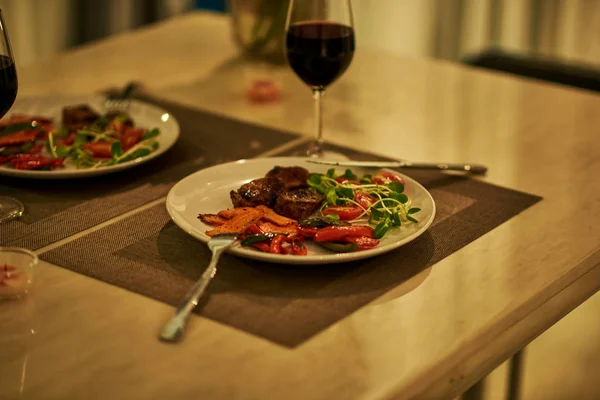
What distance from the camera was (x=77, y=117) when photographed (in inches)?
61.4

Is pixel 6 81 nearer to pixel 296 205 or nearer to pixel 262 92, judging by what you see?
pixel 296 205

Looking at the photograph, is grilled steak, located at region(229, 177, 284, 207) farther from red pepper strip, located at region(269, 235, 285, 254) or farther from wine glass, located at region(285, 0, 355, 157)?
wine glass, located at region(285, 0, 355, 157)

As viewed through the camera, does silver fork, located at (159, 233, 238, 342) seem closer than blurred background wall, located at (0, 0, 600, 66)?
Yes

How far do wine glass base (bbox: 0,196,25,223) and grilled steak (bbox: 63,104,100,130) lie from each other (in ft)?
0.83

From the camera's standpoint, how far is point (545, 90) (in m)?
1.96

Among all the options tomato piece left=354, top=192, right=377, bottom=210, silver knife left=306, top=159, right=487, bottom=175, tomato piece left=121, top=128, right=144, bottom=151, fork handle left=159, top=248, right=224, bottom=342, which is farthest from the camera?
tomato piece left=121, top=128, right=144, bottom=151

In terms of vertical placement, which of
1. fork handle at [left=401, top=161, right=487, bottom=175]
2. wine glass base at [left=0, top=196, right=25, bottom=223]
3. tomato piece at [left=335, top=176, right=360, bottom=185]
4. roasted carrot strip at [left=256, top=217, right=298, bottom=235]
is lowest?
wine glass base at [left=0, top=196, right=25, bottom=223]

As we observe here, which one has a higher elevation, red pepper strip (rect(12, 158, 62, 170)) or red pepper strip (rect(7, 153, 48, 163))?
red pepper strip (rect(7, 153, 48, 163))

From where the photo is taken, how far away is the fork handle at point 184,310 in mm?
974

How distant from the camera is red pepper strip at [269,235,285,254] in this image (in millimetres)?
1082

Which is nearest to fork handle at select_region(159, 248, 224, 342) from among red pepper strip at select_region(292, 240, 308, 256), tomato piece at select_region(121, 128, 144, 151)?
red pepper strip at select_region(292, 240, 308, 256)

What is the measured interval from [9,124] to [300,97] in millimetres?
658

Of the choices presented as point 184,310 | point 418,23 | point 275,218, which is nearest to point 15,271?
point 184,310

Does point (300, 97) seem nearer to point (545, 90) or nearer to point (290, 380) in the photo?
point (545, 90)
